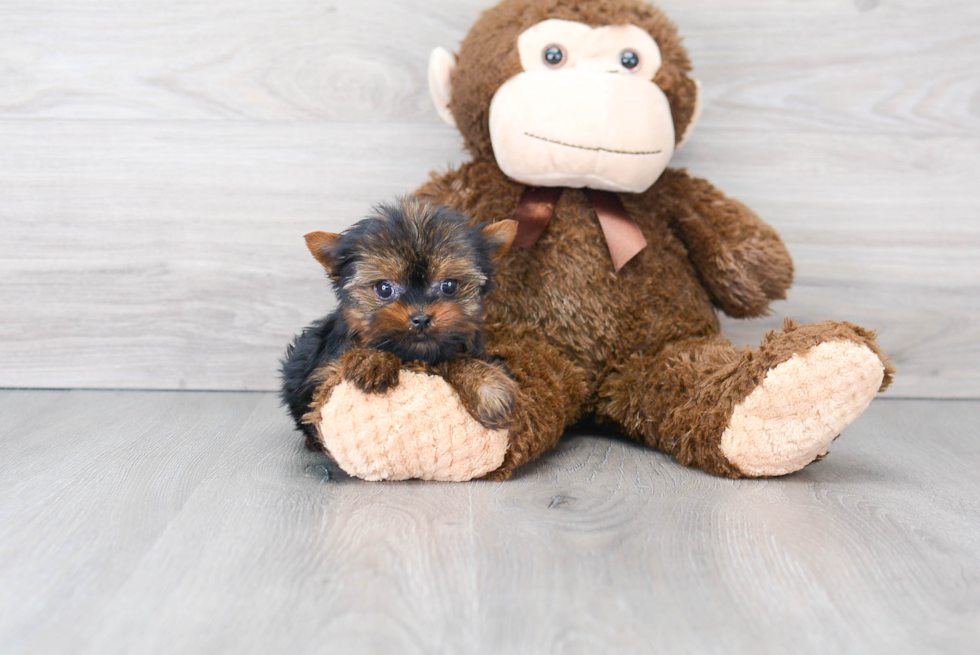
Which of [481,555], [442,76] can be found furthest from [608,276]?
[481,555]

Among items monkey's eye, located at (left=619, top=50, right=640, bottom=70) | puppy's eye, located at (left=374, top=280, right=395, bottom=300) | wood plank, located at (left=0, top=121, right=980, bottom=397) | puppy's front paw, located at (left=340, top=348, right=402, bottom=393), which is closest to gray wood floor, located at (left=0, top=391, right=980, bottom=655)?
puppy's front paw, located at (left=340, top=348, right=402, bottom=393)

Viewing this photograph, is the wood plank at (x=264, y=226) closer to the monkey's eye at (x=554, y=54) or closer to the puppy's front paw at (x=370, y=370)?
the monkey's eye at (x=554, y=54)

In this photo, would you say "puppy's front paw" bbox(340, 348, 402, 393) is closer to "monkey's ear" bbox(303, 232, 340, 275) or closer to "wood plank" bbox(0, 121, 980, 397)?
"monkey's ear" bbox(303, 232, 340, 275)

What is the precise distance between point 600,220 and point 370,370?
544 mm

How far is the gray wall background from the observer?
160 cm

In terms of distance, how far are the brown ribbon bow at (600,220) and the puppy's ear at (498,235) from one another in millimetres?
186

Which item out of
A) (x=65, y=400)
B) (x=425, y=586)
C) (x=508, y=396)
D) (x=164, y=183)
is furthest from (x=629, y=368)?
(x=65, y=400)

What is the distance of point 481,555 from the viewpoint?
0.83 metres

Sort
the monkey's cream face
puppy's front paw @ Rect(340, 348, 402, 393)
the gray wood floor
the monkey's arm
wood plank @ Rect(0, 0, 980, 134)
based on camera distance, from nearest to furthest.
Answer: the gray wood floor < puppy's front paw @ Rect(340, 348, 402, 393) < the monkey's cream face < the monkey's arm < wood plank @ Rect(0, 0, 980, 134)

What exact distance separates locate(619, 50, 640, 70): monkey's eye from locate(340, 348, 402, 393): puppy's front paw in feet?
2.12

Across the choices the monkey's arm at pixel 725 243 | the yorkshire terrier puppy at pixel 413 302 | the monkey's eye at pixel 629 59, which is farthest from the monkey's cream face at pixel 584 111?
the yorkshire terrier puppy at pixel 413 302

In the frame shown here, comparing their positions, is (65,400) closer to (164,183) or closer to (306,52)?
(164,183)

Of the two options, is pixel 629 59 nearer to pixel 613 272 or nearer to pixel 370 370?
pixel 613 272

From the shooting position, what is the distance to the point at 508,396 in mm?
1033
